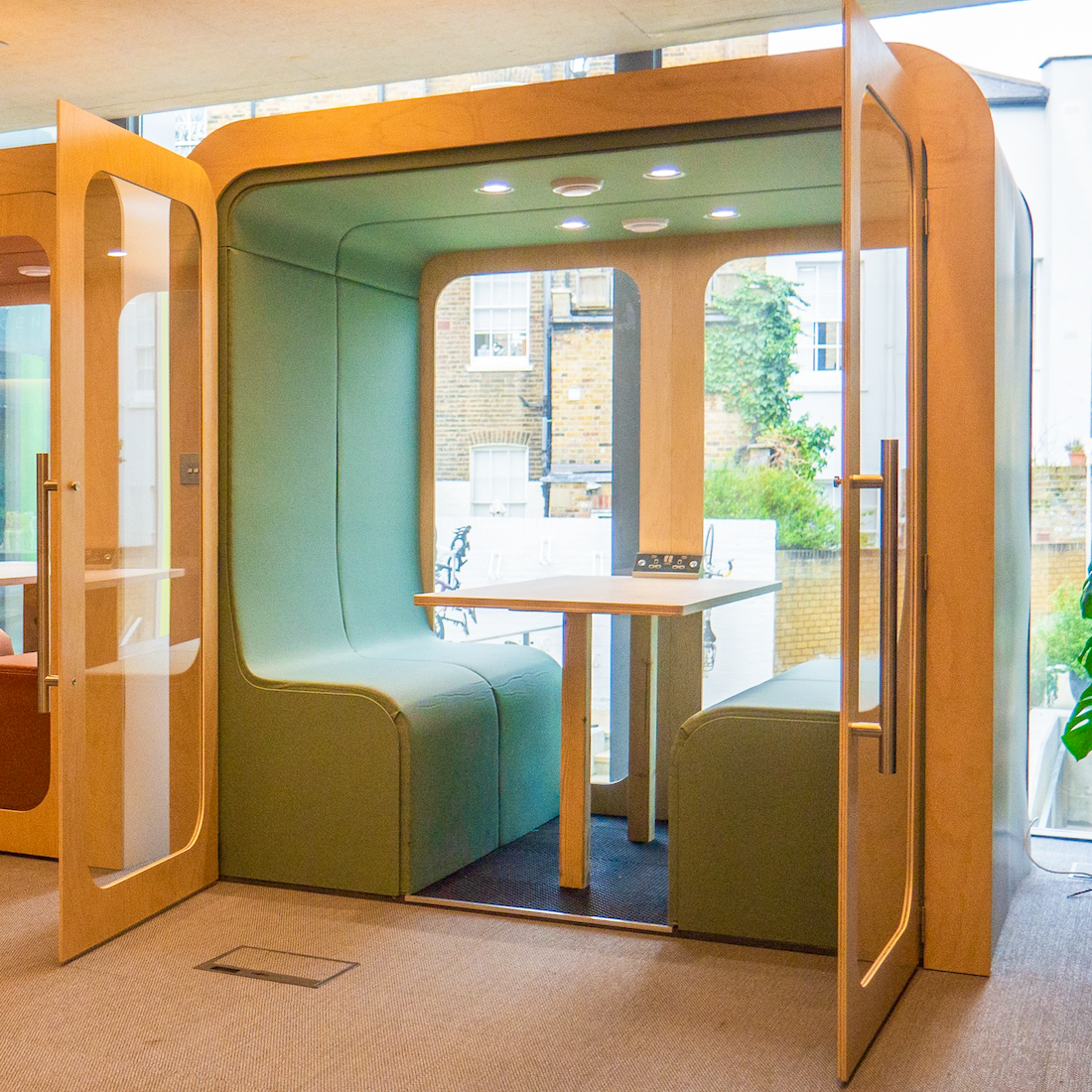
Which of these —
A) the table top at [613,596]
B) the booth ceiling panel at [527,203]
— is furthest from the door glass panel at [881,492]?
the table top at [613,596]

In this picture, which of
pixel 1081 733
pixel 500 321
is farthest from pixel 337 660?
pixel 1081 733

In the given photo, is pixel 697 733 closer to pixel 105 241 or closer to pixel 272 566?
pixel 272 566

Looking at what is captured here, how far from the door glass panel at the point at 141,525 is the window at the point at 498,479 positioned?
4.90ft

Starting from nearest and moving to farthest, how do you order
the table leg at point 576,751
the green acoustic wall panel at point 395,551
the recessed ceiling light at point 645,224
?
1. the table leg at point 576,751
2. the recessed ceiling light at point 645,224
3. the green acoustic wall panel at point 395,551

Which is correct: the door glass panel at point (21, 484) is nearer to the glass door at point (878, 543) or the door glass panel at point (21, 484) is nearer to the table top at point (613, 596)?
the table top at point (613, 596)

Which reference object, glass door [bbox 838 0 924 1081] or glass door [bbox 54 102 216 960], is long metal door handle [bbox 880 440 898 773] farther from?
glass door [bbox 54 102 216 960]

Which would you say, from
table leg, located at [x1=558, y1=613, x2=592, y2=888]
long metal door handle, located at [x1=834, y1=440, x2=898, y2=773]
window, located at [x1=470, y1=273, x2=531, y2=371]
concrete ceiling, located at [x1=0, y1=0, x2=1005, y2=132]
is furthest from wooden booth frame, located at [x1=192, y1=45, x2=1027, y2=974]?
window, located at [x1=470, y1=273, x2=531, y2=371]

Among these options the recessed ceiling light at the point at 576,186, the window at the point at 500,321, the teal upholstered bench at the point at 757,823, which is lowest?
the teal upholstered bench at the point at 757,823

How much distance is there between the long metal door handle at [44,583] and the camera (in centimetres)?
326

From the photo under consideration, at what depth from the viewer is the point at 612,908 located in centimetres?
374

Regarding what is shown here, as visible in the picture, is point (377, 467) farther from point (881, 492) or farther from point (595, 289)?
point (881, 492)

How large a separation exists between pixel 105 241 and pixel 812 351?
2473 millimetres

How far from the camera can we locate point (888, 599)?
108 inches

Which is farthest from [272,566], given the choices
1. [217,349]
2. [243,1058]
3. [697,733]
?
[243,1058]
